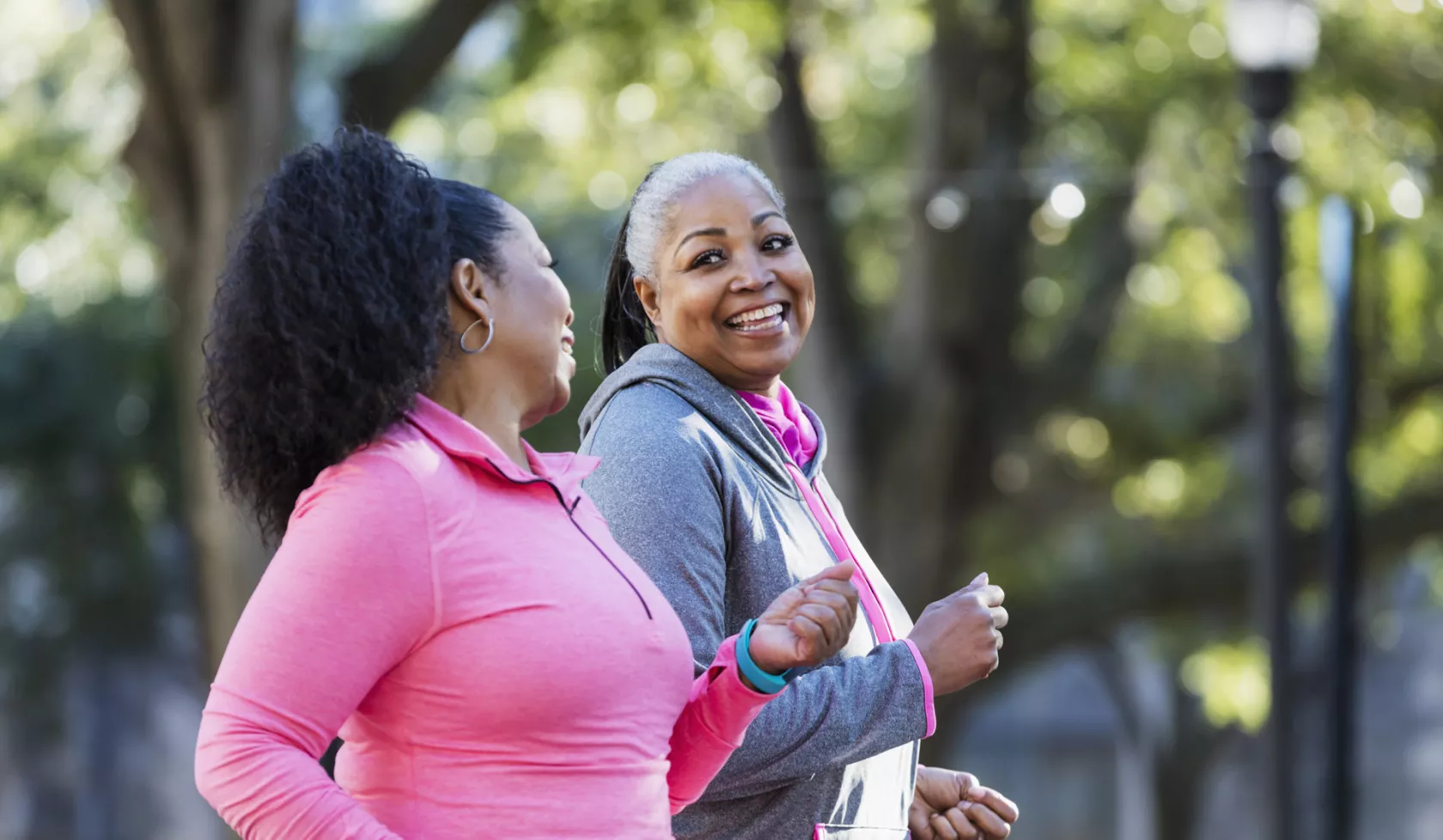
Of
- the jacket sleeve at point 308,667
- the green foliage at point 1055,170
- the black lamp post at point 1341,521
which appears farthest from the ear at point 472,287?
the black lamp post at point 1341,521

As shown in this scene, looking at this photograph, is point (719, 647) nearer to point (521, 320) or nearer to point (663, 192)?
point (521, 320)

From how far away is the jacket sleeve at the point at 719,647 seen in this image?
2.29m

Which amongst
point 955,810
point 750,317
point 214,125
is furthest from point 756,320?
point 214,125

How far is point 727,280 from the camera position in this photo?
259 cm

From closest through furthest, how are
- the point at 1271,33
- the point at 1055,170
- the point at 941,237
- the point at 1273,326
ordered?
the point at 1271,33 < the point at 1273,326 < the point at 941,237 < the point at 1055,170

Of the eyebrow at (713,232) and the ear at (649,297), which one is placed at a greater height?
the eyebrow at (713,232)

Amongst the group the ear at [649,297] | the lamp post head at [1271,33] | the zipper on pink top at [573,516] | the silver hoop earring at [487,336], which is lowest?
the zipper on pink top at [573,516]

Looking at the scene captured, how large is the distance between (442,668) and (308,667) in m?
0.14

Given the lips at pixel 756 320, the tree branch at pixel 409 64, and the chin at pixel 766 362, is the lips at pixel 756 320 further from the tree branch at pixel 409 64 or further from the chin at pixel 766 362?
the tree branch at pixel 409 64

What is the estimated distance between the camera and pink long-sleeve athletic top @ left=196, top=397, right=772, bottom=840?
1.77m

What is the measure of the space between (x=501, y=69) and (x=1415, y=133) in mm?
5747

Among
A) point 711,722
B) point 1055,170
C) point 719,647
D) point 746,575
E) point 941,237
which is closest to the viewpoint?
point 711,722

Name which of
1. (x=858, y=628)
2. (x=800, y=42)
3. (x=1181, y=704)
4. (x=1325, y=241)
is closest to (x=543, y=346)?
(x=858, y=628)

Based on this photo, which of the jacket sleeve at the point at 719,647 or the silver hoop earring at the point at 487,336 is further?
the jacket sleeve at the point at 719,647
